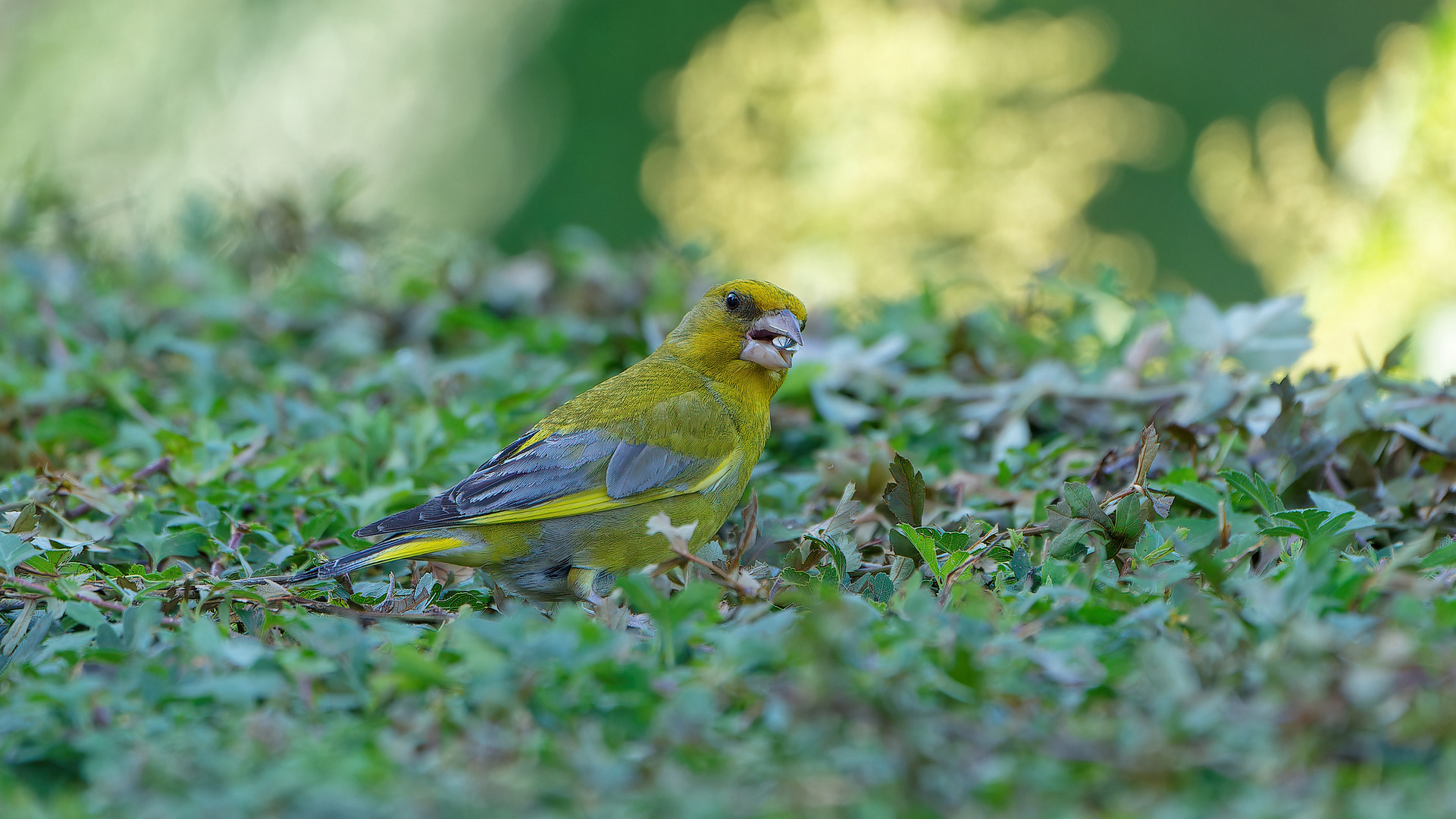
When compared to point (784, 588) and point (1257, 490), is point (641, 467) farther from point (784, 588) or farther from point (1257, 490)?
point (1257, 490)

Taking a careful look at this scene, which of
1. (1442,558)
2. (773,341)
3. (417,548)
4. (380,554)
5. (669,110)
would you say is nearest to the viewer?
(1442,558)

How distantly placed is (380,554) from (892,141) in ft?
26.0

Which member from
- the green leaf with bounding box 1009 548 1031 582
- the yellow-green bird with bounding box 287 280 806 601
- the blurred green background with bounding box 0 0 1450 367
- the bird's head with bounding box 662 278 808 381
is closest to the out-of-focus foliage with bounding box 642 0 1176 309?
the blurred green background with bounding box 0 0 1450 367

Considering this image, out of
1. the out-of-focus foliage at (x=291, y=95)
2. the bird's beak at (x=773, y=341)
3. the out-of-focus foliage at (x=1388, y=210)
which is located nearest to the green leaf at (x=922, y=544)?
the bird's beak at (x=773, y=341)

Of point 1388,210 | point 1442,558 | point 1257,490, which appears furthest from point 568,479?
point 1388,210

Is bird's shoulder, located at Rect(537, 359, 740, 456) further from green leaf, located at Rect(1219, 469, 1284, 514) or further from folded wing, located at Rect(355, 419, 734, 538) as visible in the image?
green leaf, located at Rect(1219, 469, 1284, 514)

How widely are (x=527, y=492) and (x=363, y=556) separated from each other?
16.7 inches

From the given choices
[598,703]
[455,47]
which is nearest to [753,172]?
[455,47]

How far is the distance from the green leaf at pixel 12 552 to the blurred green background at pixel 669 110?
24.1 ft

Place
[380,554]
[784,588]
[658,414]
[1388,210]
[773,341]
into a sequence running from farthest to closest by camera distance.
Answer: [1388,210], [773,341], [658,414], [380,554], [784,588]

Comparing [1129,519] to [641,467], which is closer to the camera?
[1129,519]

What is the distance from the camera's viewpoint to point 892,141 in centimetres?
989

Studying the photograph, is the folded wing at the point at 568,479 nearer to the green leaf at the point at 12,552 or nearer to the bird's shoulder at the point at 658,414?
the bird's shoulder at the point at 658,414

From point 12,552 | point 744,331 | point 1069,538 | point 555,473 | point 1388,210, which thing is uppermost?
point 12,552
